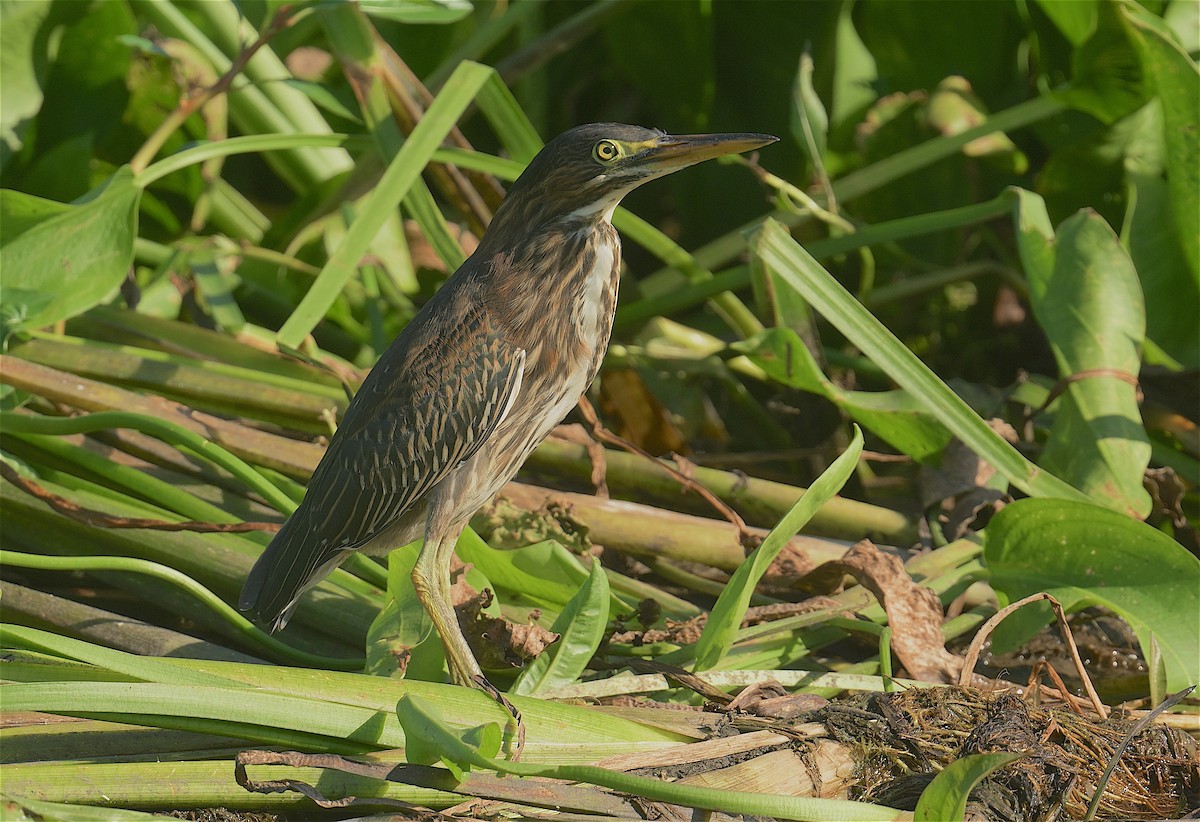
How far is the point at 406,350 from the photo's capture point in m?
3.28

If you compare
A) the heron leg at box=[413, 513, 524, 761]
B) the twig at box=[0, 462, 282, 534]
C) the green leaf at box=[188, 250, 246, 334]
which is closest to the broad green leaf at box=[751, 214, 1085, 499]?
the heron leg at box=[413, 513, 524, 761]

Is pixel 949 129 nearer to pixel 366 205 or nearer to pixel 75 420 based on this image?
pixel 366 205

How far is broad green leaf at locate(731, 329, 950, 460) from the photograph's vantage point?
368 cm

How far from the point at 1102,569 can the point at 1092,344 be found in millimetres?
878

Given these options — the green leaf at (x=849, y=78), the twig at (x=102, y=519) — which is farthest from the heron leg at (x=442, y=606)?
the green leaf at (x=849, y=78)

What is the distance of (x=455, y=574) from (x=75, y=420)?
113 centimetres

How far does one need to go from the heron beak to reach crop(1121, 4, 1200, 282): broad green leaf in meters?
1.70

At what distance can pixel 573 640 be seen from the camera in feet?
9.40

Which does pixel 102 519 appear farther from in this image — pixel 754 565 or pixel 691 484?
pixel 754 565

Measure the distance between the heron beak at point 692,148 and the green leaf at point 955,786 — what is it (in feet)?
4.67

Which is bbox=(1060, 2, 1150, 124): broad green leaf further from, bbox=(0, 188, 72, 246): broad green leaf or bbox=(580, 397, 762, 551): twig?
bbox=(0, 188, 72, 246): broad green leaf

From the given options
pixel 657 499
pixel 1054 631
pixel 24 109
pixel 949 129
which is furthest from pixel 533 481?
pixel 24 109

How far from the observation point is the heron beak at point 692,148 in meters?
2.91

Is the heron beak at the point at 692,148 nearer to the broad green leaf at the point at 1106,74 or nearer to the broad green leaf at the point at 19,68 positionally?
the broad green leaf at the point at 1106,74
